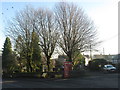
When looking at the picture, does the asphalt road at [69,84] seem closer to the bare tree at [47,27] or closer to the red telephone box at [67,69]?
the red telephone box at [67,69]

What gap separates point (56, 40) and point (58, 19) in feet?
11.6

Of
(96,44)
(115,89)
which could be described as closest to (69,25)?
(96,44)

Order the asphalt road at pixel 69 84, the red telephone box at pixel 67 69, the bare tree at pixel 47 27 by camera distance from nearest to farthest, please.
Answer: the asphalt road at pixel 69 84 < the red telephone box at pixel 67 69 < the bare tree at pixel 47 27

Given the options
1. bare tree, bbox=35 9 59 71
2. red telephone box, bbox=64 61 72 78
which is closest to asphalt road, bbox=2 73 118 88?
red telephone box, bbox=64 61 72 78

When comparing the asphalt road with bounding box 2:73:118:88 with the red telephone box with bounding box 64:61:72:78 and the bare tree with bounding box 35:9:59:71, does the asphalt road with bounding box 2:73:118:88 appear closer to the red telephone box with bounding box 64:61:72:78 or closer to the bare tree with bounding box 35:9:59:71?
the red telephone box with bounding box 64:61:72:78

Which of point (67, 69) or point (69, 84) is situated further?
point (67, 69)

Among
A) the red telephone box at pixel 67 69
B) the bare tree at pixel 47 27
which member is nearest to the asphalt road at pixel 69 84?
the red telephone box at pixel 67 69

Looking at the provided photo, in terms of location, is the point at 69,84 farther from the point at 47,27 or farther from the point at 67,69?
the point at 47,27

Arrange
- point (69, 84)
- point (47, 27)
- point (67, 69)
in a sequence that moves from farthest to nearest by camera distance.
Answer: point (47, 27)
point (67, 69)
point (69, 84)

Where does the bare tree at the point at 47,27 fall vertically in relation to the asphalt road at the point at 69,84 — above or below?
above

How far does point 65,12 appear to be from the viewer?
95.0 feet

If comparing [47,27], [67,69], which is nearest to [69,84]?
[67,69]

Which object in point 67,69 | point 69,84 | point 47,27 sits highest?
point 47,27

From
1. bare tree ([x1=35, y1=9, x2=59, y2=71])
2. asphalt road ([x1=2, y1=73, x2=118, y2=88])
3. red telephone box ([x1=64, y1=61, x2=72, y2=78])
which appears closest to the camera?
asphalt road ([x1=2, y1=73, x2=118, y2=88])
